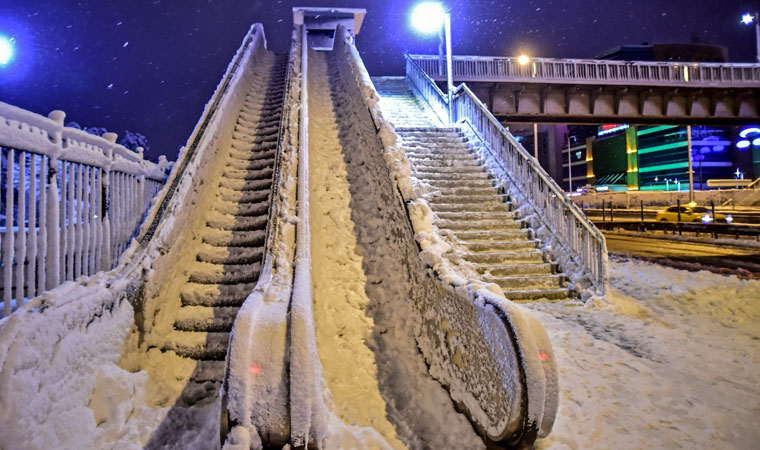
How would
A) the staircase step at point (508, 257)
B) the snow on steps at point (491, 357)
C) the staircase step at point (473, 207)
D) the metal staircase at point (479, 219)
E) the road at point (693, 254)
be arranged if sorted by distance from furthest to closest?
the road at point (693, 254) < the staircase step at point (473, 207) < the staircase step at point (508, 257) < the metal staircase at point (479, 219) < the snow on steps at point (491, 357)

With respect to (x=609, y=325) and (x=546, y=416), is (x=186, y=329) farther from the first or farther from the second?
(x=609, y=325)

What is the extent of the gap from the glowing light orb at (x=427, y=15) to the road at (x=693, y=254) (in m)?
11.7

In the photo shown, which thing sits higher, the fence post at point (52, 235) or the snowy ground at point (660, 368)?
the fence post at point (52, 235)

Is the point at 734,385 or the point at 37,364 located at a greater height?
the point at 37,364

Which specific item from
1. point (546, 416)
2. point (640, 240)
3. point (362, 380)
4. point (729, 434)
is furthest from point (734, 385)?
point (640, 240)

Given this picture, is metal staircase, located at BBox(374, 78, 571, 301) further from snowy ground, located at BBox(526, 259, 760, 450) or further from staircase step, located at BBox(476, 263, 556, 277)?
snowy ground, located at BBox(526, 259, 760, 450)

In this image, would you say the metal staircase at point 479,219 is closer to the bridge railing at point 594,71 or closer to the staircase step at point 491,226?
the staircase step at point 491,226

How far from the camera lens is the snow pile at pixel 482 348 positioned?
283 centimetres

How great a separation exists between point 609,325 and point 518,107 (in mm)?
19301

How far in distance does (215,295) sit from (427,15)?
53.3ft

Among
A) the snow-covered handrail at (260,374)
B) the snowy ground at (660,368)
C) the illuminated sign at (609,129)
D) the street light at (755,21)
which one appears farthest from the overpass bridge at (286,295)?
the illuminated sign at (609,129)

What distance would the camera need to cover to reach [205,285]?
17.7ft

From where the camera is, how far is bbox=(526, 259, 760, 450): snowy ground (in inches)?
126

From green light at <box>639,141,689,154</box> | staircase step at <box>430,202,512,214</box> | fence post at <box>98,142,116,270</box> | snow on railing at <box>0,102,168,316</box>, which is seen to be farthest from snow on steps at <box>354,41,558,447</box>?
green light at <box>639,141,689,154</box>
